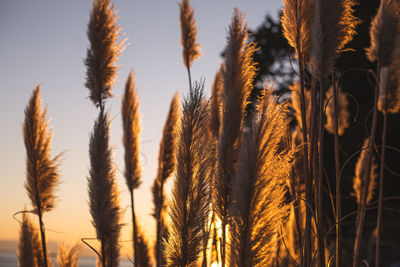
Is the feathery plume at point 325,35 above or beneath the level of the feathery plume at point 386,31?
beneath

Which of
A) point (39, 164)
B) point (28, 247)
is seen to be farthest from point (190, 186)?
point (28, 247)

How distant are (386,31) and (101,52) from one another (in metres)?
1.81

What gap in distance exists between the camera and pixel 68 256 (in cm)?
311

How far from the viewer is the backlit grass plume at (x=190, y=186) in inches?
63.4

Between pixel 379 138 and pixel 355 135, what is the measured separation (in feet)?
4.09

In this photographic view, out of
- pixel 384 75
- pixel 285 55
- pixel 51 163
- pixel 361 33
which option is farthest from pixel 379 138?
pixel 51 163

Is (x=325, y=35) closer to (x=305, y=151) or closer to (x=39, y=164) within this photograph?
(x=305, y=151)

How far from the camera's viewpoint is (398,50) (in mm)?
2479

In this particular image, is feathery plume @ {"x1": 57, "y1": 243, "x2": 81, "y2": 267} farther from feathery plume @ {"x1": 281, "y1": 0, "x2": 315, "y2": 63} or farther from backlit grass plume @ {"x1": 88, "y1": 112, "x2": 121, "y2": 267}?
feathery plume @ {"x1": 281, "y1": 0, "x2": 315, "y2": 63}

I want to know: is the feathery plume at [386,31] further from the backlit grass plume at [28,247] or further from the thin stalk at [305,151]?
the backlit grass plume at [28,247]

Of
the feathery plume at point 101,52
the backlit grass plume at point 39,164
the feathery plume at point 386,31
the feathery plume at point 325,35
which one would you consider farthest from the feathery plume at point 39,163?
the feathery plume at point 386,31

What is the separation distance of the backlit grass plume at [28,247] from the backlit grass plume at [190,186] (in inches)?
94.4

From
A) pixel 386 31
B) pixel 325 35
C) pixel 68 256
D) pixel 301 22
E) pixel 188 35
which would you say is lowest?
pixel 68 256

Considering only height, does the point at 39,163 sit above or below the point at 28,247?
above
